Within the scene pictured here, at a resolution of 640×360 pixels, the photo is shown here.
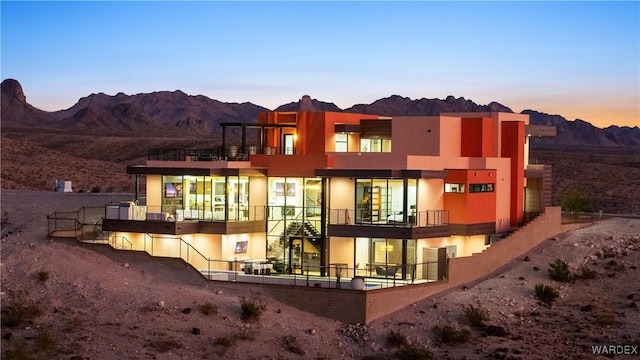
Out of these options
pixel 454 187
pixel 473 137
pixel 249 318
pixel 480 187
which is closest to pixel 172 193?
pixel 249 318

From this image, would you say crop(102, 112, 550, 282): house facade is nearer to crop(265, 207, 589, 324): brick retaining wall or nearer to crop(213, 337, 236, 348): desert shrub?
crop(265, 207, 589, 324): brick retaining wall

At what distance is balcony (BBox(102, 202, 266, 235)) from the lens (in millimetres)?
43656

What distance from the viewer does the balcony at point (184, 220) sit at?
4366 cm

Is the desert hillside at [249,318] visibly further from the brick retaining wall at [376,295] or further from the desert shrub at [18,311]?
the brick retaining wall at [376,295]

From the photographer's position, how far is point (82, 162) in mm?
105312

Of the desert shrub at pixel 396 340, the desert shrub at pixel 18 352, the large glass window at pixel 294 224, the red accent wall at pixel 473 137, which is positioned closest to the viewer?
the desert shrub at pixel 18 352

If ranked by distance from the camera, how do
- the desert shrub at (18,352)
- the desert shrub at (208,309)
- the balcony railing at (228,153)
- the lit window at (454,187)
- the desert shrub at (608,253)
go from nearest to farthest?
the desert shrub at (18,352)
the desert shrub at (208,309)
the lit window at (454,187)
the balcony railing at (228,153)
the desert shrub at (608,253)

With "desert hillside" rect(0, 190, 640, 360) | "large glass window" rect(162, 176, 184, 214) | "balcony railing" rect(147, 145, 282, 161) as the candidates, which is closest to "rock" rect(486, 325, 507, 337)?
"desert hillside" rect(0, 190, 640, 360)

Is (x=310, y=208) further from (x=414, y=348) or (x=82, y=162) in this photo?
(x=82, y=162)

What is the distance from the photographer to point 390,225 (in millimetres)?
42750

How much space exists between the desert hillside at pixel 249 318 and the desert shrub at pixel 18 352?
43 millimetres

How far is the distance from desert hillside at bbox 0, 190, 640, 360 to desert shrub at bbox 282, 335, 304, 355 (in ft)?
0.11

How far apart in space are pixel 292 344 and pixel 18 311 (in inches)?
370

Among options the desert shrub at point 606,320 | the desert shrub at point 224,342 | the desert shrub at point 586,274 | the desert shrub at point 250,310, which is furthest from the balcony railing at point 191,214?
the desert shrub at point 606,320
